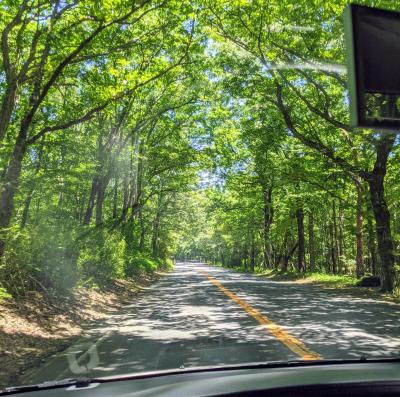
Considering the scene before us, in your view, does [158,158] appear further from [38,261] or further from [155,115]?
[38,261]

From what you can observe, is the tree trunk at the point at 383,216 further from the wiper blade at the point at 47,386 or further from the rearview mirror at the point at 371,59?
the wiper blade at the point at 47,386

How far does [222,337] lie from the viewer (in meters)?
8.05

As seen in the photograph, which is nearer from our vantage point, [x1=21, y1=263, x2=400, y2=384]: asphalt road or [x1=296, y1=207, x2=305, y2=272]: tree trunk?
[x1=21, y1=263, x2=400, y2=384]: asphalt road

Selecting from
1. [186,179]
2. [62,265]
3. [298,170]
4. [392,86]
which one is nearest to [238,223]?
[186,179]

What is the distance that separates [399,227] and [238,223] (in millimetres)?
18664

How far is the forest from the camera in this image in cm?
1066

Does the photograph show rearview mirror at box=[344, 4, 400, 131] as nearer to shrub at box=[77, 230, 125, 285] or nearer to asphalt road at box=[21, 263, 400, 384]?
asphalt road at box=[21, 263, 400, 384]

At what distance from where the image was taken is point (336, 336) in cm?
805

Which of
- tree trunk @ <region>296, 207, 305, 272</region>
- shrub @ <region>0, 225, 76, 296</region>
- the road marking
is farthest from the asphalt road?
tree trunk @ <region>296, 207, 305, 272</region>

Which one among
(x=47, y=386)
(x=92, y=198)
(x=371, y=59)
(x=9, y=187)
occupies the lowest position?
(x=47, y=386)

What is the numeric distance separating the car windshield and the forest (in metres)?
0.08

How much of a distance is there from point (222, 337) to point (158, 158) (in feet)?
57.4

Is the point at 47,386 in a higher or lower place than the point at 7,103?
lower

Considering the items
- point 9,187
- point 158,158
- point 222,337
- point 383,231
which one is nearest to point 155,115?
point 158,158
